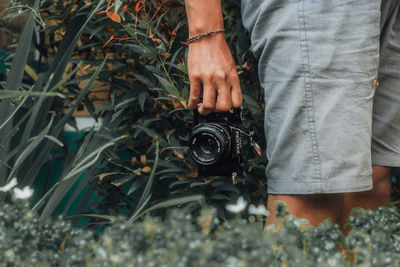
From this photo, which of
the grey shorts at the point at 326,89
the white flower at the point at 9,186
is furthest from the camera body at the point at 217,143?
the white flower at the point at 9,186

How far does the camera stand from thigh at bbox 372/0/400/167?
4.34 feet

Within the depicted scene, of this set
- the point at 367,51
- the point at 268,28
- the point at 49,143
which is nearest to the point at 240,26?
the point at 268,28

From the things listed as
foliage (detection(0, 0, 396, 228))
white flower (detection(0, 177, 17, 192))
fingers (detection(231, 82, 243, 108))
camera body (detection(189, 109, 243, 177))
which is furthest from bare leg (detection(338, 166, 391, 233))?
white flower (detection(0, 177, 17, 192))

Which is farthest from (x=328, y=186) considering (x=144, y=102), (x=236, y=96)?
(x=144, y=102)

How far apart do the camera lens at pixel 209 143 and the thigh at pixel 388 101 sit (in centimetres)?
49

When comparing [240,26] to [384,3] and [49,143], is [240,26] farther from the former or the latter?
[49,143]

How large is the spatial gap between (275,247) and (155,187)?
3.92 feet

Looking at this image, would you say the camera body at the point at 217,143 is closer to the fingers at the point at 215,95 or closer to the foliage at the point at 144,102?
the fingers at the point at 215,95

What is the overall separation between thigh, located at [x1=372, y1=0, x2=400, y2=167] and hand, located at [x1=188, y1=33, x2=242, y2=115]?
472 mm

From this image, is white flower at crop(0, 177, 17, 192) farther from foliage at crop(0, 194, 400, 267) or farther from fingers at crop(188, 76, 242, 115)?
fingers at crop(188, 76, 242, 115)

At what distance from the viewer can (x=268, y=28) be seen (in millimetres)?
1160

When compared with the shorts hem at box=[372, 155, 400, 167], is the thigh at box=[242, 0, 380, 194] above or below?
above

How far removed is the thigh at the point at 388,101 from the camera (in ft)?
4.34

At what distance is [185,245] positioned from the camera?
64 cm
